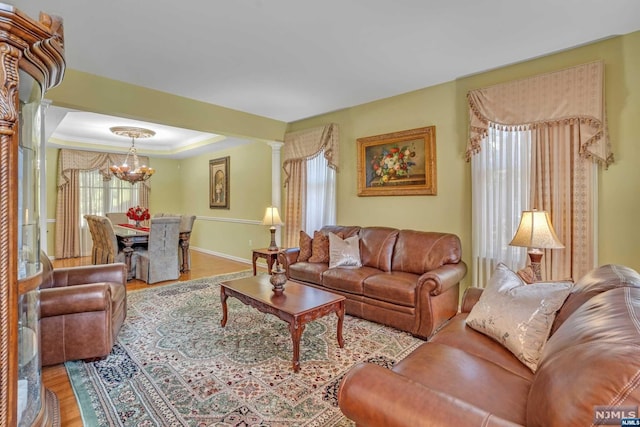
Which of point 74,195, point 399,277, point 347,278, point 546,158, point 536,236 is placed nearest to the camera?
point 536,236

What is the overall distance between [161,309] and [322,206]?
8.51 ft

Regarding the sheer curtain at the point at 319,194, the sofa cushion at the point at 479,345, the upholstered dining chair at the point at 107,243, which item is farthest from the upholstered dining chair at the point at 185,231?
the sofa cushion at the point at 479,345

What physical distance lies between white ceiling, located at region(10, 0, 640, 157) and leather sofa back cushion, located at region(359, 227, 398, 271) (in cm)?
177

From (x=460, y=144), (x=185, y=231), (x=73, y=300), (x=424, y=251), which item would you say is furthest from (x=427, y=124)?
(x=185, y=231)

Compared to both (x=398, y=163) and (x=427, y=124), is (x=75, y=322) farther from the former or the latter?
(x=427, y=124)

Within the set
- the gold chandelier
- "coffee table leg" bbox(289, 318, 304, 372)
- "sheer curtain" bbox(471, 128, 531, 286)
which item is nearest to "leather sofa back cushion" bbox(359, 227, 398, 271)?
"sheer curtain" bbox(471, 128, 531, 286)

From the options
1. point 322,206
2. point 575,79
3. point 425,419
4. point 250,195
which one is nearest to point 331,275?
point 322,206

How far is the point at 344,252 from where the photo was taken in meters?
3.82

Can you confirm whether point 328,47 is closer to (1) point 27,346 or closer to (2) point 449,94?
(2) point 449,94

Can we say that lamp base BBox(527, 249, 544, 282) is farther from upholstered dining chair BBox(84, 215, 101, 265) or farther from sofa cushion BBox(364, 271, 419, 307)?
upholstered dining chair BBox(84, 215, 101, 265)

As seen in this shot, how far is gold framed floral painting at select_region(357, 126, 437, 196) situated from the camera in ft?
12.4

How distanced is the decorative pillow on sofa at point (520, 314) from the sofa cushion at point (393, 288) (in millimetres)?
993

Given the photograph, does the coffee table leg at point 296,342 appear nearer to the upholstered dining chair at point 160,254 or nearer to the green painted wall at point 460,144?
the green painted wall at point 460,144

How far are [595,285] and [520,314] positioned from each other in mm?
376
